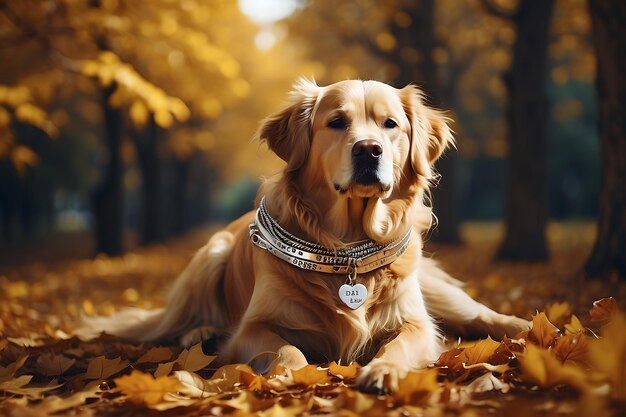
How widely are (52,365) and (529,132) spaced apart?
7189 millimetres

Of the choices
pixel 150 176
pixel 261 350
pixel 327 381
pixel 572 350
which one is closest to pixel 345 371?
pixel 327 381

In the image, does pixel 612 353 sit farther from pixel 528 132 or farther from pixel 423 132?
pixel 528 132

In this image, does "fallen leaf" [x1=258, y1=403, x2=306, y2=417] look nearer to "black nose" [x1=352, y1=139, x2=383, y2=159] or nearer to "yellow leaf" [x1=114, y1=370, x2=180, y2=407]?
"yellow leaf" [x1=114, y1=370, x2=180, y2=407]

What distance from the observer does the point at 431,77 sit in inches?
408

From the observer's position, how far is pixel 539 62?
8312 mm

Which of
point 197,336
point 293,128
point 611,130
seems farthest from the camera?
point 611,130

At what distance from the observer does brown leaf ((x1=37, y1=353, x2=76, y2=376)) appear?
9.27ft

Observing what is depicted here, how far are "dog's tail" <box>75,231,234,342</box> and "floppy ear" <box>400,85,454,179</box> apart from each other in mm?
1519

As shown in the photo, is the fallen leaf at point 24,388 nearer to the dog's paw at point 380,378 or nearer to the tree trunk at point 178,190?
the dog's paw at point 380,378

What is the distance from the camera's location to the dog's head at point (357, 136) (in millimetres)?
2771

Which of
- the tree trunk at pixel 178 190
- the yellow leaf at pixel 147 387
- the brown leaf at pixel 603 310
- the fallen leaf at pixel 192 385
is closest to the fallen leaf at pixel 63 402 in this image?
the yellow leaf at pixel 147 387

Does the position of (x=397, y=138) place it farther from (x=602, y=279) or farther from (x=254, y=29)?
(x=254, y=29)

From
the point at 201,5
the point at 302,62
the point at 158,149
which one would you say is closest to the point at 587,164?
the point at 302,62

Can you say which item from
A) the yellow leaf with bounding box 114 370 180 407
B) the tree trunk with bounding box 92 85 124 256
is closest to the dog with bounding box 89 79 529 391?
the yellow leaf with bounding box 114 370 180 407
